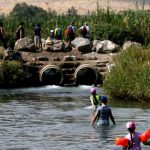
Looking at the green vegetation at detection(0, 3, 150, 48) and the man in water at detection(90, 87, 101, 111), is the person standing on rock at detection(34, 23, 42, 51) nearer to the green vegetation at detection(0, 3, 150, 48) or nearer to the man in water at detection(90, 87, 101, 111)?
the green vegetation at detection(0, 3, 150, 48)

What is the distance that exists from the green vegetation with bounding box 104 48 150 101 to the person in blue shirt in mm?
8585

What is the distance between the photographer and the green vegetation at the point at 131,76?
119 feet

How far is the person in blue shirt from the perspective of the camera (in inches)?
1056

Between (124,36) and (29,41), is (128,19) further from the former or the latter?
(29,41)

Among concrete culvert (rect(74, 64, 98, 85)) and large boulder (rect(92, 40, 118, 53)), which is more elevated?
large boulder (rect(92, 40, 118, 53))

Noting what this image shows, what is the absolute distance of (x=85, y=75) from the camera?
5012 centimetres

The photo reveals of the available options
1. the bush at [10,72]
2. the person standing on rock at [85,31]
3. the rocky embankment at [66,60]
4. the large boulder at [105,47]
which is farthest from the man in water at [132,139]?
the person standing on rock at [85,31]

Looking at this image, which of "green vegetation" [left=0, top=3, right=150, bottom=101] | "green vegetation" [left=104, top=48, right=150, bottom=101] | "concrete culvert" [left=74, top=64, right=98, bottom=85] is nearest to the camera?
"green vegetation" [left=104, top=48, right=150, bottom=101]

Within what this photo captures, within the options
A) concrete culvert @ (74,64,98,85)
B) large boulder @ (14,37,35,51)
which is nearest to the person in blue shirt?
concrete culvert @ (74,64,98,85)

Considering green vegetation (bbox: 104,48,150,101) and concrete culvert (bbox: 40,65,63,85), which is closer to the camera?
green vegetation (bbox: 104,48,150,101)

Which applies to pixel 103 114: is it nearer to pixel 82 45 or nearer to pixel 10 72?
pixel 10 72

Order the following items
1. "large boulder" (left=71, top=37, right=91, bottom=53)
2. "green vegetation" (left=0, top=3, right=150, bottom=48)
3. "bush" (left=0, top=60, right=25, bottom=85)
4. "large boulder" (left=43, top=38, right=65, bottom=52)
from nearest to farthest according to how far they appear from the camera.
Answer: "bush" (left=0, top=60, right=25, bottom=85)
"large boulder" (left=43, top=38, right=65, bottom=52)
"large boulder" (left=71, top=37, right=91, bottom=53)
"green vegetation" (left=0, top=3, right=150, bottom=48)

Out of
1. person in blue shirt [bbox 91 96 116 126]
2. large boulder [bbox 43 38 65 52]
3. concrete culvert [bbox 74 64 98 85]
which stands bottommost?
concrete culvert [bbox 74 64 98 85]

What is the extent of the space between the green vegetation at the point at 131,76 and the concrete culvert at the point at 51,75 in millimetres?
10540
